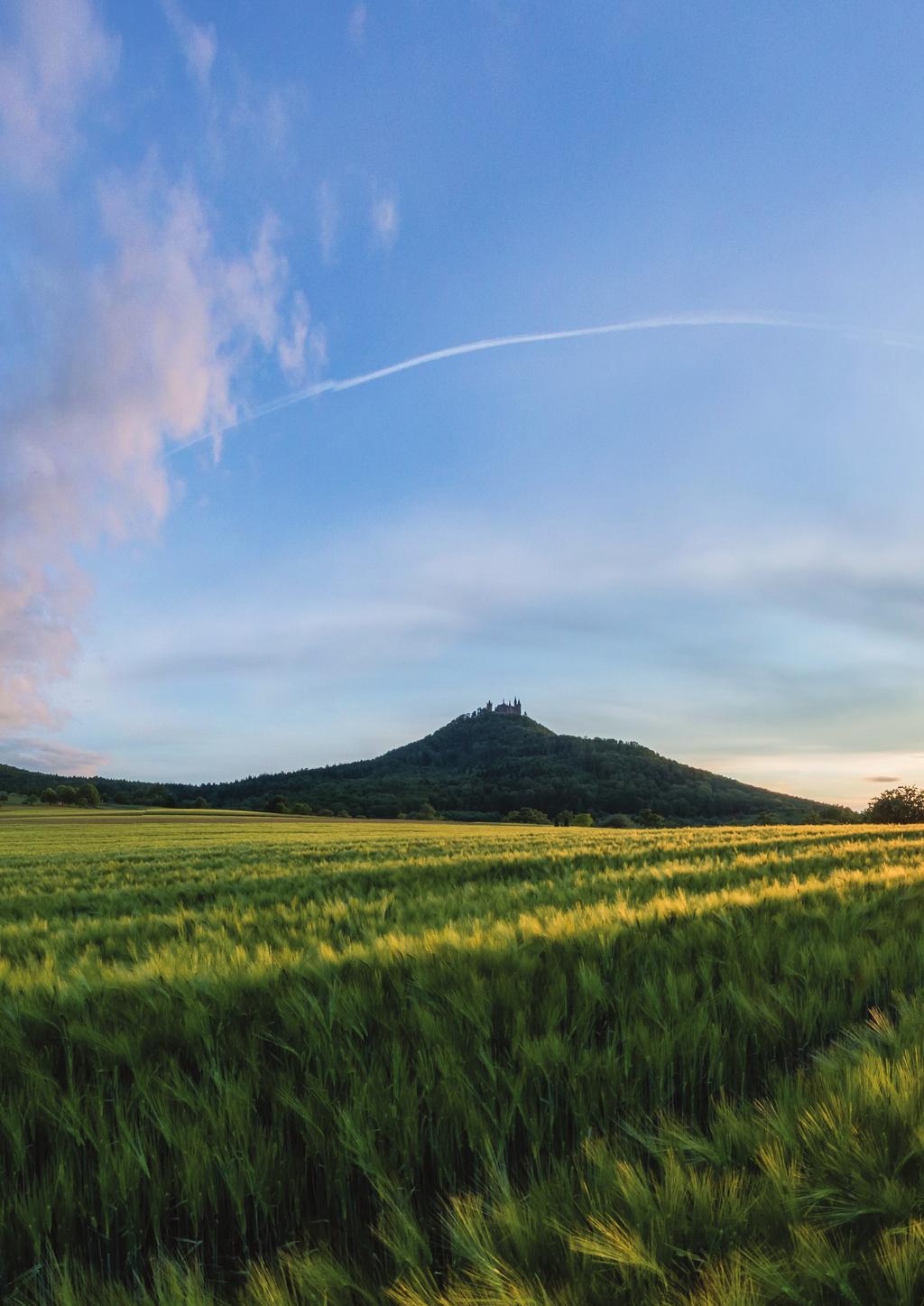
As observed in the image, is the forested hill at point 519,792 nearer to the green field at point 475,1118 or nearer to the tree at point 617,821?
the tree at point 617,821

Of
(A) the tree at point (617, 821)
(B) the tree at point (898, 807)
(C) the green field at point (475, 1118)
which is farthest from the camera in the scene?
(A) the tree at point (617, 821)

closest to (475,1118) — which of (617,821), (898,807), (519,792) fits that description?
(898,807)

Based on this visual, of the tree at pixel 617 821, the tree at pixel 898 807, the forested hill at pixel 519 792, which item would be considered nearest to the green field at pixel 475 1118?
the tree at pixel 898 807

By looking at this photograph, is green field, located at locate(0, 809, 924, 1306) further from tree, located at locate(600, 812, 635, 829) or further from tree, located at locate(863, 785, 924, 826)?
tree, located at locate(600, 812, 635, 829)

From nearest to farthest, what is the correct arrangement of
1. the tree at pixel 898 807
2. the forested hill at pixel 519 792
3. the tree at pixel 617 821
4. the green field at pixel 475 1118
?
1. the green field at pixel 475 1118
2. the tree at pixel 898 807
3. the tree at pixel 617 821
4. the forested hill at pixel 519 792

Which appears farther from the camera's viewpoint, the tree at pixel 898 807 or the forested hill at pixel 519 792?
the forested hill at pixel 519 792

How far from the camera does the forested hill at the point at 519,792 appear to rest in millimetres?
130750

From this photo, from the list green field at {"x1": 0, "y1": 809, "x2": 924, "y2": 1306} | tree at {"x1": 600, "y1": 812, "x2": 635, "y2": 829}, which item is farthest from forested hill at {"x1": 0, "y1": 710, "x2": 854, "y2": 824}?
green field at {"x1": 0, "y1": 809, "x2": 924, "y2": 1306}

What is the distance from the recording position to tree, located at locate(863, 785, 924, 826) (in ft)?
235

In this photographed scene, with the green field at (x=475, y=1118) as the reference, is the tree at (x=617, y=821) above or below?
below

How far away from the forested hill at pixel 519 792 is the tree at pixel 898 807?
34.5 m

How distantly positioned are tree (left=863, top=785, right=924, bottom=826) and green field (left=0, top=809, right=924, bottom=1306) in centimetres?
8272

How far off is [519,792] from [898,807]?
8160 centimetres

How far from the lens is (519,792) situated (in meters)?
146
